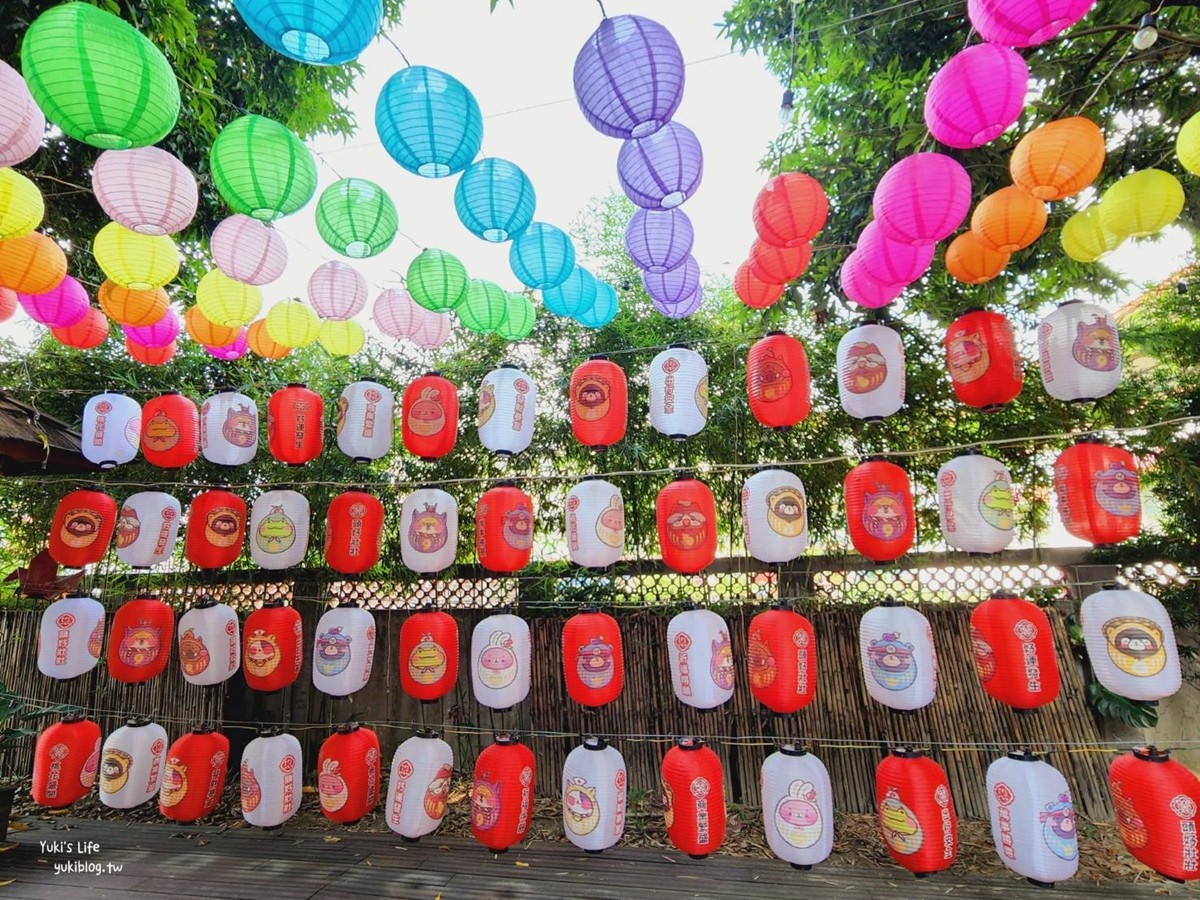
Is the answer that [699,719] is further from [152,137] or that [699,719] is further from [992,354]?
[152,137]

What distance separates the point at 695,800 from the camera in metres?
→ 3.58

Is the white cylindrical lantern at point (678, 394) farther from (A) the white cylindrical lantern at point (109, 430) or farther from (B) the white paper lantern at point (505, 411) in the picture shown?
(A) the white cylindrical lantern at point (109, 430)

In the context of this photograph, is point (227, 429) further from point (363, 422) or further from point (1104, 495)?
point (1104, 495)

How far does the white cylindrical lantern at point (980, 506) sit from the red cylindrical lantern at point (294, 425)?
4452mm

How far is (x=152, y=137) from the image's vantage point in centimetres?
235

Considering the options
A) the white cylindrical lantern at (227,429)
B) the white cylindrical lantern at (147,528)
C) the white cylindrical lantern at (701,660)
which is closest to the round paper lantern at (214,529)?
the white cylindrical lantern at (147,528)

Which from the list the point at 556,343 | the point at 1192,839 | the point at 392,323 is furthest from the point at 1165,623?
the point at 392,323

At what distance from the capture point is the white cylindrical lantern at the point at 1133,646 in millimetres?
3066

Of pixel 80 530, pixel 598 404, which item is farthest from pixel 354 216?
pixel 80 530

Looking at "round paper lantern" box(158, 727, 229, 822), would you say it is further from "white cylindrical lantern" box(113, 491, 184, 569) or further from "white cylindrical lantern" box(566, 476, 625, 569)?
"white cylindrical lantern" box(566, 476, 625, 569)

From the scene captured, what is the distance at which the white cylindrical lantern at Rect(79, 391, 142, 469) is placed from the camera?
4586 millimetres

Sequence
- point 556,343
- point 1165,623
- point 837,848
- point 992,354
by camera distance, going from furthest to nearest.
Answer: point 556,343, point 837,848, point 992,354, point 1165,623

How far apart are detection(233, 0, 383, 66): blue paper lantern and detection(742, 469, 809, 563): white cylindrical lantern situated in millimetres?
3059

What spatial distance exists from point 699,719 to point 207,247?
18.7 ft
